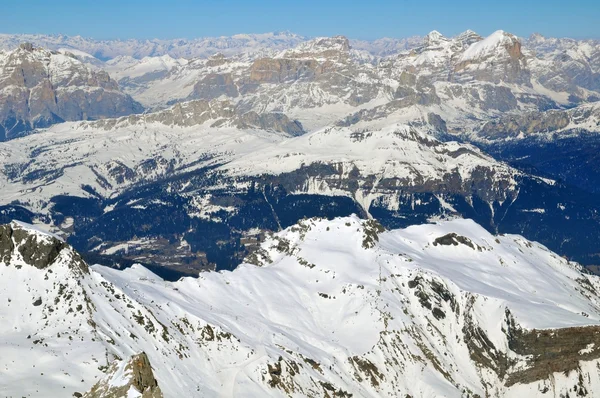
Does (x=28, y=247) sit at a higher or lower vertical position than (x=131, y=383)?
higher

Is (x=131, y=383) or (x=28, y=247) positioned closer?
(x=131, y=383)

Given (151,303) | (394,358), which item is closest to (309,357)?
(394,358)

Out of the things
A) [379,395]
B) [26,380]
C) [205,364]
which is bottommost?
[379,395]

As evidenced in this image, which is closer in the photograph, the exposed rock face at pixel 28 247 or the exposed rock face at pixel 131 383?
the exposed rock face at pixel 131 383

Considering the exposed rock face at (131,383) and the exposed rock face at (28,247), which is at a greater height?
the exposed rock face at (28,247)

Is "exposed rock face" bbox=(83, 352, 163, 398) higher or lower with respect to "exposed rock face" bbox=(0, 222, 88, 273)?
lower

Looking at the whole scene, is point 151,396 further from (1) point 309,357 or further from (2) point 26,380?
(1) point 309,357

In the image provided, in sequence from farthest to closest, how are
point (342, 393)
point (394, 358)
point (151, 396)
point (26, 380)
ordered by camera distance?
point (394, 358) → point (342, 393) → point (26, 380) → point (151, 396)

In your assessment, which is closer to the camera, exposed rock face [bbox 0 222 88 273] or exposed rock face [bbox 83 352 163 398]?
exposed rock face [bbox 83 352 163 398]
